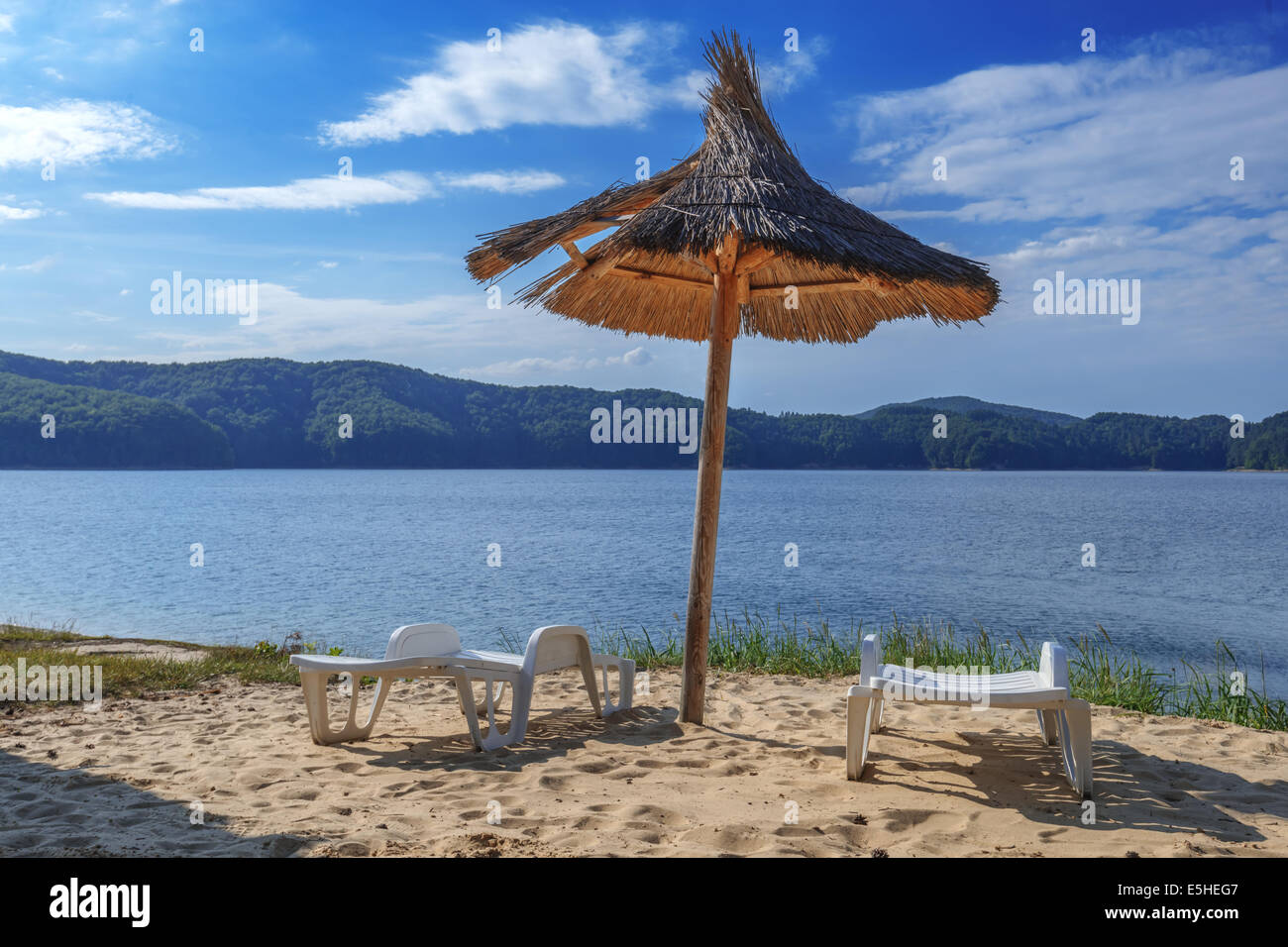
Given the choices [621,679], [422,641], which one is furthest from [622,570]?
[422,641]

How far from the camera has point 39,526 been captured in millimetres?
37719

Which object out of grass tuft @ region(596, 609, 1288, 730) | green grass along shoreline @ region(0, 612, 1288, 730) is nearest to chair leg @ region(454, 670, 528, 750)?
green grass along shoreline @ region(0, 612, 1288, 730)

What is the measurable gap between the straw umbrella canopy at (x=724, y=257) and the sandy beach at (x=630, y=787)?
89 cm

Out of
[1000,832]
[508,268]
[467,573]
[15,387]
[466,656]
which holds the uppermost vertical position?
[15,387]

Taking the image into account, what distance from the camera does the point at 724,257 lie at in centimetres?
484

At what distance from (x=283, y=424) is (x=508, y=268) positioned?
76.7 meters

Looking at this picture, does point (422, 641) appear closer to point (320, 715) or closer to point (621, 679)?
point (320, 715)

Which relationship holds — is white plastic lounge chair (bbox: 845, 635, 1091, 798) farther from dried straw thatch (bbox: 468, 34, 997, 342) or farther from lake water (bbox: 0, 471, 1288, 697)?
lake water (bbox: 0, 471, 1288, 697)

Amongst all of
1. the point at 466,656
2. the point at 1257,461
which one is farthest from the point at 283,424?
the point at 466,656

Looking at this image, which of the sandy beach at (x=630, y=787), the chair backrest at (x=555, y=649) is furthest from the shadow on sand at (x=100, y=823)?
the chair backrest at (x=555, y=649)

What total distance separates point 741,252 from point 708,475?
4.14ft

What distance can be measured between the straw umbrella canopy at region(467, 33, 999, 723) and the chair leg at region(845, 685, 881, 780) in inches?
44.6

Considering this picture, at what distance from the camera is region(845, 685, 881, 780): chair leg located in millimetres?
3686
